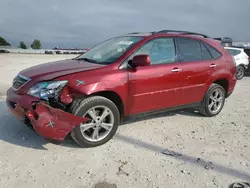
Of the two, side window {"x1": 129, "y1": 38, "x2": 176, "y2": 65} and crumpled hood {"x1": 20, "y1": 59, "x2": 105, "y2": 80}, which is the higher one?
side window {"x1": 129, "y1": 38, "x2": 176, "y2": 65}

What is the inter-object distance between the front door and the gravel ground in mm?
518

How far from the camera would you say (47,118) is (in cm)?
329

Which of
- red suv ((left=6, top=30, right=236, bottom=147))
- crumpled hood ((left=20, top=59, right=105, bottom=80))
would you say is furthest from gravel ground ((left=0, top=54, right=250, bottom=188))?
crumpled hood ((left=20, top=59, right=105, bottom=80))

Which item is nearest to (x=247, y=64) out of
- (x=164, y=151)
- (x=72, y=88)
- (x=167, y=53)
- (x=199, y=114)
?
(x=199, y=114)

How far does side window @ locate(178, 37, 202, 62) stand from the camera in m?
4.65

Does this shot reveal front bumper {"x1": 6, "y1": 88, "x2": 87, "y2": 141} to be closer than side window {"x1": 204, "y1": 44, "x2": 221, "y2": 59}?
Yes

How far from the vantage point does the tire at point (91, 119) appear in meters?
3.49

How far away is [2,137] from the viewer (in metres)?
3.93

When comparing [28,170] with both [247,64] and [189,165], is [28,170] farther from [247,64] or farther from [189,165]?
[247,64]

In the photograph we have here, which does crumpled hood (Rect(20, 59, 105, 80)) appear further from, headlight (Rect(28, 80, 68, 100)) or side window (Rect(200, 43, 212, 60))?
side window (Rect(200, 43, 212, 60))

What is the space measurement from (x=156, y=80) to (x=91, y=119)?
1.31 m

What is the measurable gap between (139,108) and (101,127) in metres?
0.75

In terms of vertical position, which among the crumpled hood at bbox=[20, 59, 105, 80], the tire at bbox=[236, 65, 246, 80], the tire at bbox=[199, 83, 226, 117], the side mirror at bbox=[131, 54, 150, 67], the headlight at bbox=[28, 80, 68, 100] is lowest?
the tire at bbox=[236, 65, 246, 80]

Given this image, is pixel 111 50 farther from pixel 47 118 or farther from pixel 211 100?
pixel 211 100
